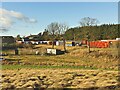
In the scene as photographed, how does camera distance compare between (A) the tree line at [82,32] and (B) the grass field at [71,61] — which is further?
(A) the tree line at [82,32]

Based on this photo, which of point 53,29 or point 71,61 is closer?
point 71,61

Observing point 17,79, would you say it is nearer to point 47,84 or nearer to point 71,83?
point 47,84

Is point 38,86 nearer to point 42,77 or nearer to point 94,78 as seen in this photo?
point 42,77

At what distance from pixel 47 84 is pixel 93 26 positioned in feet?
166

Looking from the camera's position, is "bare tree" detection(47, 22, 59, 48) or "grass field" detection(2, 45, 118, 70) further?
"bare tree" detection(47, 22, 59, 48)

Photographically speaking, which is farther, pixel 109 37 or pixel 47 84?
pixel 109 37

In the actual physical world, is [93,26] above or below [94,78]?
above

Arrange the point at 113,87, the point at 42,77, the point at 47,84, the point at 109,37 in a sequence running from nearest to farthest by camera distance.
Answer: the point at 113,87 < the point at 47,84 < the point at 42,77 < the point at 109,37

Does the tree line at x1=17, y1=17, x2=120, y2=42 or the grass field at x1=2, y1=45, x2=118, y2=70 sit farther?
the tree line at x1=17, y1=17, x2=120, y2=42

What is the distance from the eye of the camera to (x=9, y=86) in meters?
14.8

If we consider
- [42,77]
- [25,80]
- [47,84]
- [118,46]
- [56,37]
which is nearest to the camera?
[47,84]

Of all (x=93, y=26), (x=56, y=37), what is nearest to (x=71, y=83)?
(x=93, y=26)

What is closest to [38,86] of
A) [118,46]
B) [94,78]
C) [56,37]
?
[94,78]

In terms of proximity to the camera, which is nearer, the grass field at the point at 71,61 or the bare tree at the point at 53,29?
the grass field at the point at 71,61
